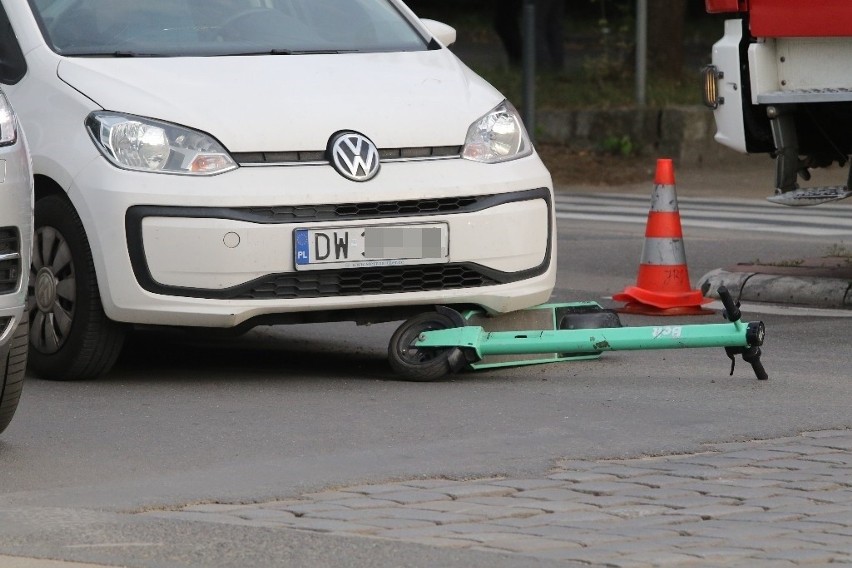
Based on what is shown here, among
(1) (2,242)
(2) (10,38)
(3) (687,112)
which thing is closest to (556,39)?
(3) (687,112)

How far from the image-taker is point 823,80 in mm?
8477

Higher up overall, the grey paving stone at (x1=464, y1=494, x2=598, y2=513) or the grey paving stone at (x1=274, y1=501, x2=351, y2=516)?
the grey paving stone at (x1=274, y1=501, x2=351, y2=516)

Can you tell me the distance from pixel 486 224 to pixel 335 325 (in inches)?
72.1

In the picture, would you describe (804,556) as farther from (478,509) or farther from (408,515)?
(408,515)

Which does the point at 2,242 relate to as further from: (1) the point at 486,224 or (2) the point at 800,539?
(2) the point at 800,539

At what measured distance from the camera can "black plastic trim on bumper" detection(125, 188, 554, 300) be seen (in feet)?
20.8

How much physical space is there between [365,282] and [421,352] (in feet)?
1.20

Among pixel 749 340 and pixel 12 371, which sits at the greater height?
pixel 12 371

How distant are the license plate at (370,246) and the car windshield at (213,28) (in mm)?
969

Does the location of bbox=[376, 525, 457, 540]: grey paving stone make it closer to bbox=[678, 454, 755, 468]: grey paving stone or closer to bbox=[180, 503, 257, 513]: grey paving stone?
bbox=[180, 503, 257, 513]: grey paving stone

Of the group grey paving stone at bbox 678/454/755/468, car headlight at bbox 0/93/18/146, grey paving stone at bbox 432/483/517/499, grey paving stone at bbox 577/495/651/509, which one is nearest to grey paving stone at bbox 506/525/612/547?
grey paving stone at bbox 577/495/651/509

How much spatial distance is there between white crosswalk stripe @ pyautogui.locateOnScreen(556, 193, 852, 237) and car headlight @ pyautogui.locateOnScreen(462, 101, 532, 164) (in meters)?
5.61

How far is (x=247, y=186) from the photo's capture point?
633cm

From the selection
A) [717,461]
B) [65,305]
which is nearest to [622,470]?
[717,461]
